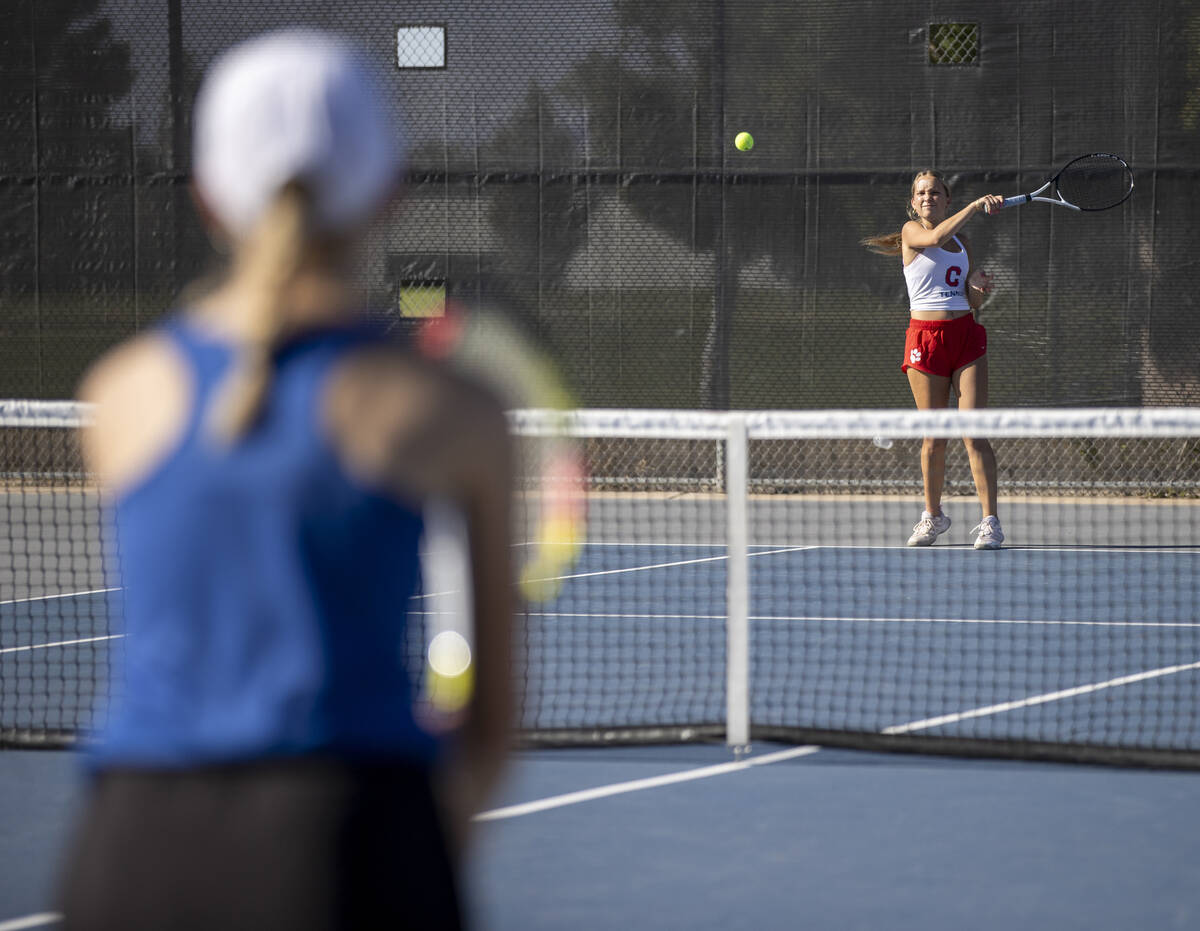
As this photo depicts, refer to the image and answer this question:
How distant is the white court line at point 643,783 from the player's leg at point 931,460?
319 centimetres

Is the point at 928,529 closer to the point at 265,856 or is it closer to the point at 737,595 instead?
the point at 737,595

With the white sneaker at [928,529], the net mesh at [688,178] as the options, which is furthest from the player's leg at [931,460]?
the net mesh at [688,178]

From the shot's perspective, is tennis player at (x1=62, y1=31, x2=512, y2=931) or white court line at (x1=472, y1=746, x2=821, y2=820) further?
white court line at (x1=472, y1=746, x2=821, y2=820)

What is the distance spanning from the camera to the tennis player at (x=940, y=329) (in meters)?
6.99

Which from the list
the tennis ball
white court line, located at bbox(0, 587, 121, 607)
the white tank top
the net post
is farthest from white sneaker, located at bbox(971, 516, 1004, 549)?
white court line, located at bbox(0, 587, 121, 607)

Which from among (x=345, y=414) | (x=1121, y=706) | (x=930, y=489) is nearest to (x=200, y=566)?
(x=345, y=414)

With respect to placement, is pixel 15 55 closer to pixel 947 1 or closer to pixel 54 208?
pixel 54 208

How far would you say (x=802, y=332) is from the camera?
29.8 ft

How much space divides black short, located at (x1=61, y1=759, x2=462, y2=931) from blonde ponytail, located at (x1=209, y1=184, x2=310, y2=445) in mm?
231

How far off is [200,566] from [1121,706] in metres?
3.60

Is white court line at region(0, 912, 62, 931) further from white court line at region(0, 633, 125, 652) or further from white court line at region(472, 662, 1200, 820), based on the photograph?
white court line at region(0, 633, 125, 652)

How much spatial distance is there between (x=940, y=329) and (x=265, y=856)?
630cm

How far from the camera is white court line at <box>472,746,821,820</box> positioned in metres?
3.35

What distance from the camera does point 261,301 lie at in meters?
1.09
